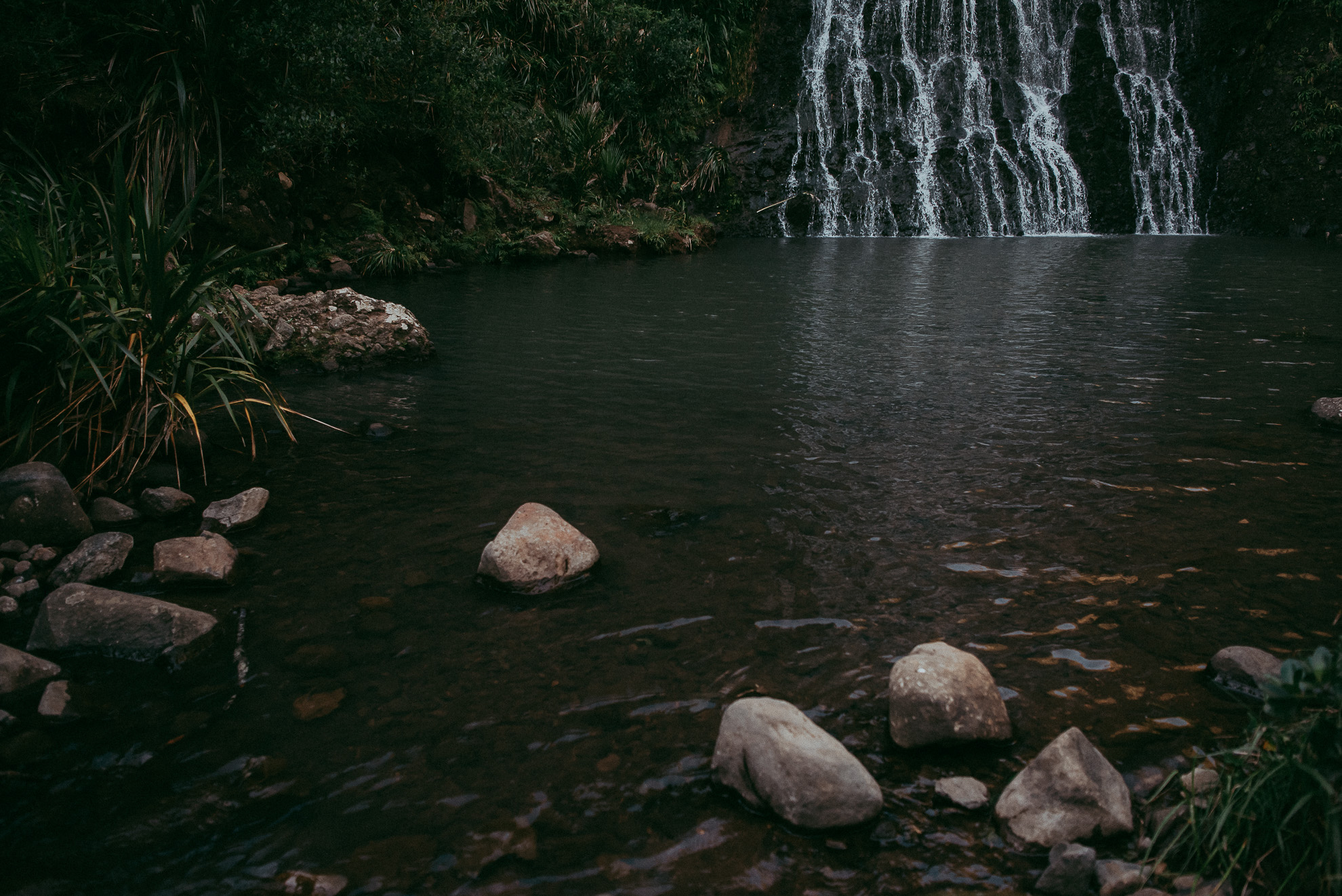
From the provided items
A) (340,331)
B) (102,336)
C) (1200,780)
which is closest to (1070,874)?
(1200,780)

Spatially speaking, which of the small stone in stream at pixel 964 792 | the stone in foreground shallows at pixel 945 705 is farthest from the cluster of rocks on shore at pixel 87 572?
the small stone in stream at pixel 964 792

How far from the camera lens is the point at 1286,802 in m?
1.86

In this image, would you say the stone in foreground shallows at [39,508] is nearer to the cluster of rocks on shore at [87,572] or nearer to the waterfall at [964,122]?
the cluster of rocks on shore at [87,572]

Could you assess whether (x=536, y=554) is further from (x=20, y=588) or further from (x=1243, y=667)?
(x=1243, y=667)

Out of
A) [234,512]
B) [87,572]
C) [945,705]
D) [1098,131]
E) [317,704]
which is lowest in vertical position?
[317,704]

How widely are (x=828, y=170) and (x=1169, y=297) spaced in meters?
15.8

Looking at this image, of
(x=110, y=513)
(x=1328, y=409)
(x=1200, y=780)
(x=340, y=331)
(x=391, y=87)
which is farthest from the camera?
(x=391, y=87)

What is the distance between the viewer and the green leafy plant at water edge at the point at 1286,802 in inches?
69.7

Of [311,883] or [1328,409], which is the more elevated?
[1328,409]

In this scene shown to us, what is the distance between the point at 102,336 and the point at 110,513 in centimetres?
111

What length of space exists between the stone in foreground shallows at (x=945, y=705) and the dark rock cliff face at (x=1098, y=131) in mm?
25286

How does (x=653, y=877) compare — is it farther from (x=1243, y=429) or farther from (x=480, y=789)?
(x=1243, y=429)

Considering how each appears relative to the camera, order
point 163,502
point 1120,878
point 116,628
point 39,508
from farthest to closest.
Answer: point 163,502 → point 39,508 → point 116,628 → point 1120,878

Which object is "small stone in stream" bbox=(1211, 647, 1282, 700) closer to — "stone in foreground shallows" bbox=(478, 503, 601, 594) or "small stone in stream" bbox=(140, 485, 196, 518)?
"stone in foreground shallows" bbox=(478, 503, 601, 594)
